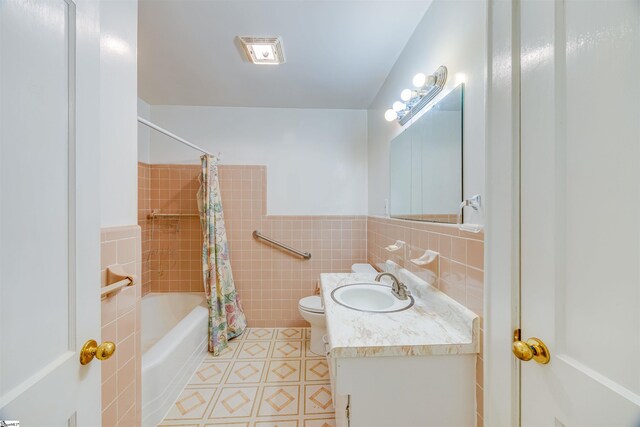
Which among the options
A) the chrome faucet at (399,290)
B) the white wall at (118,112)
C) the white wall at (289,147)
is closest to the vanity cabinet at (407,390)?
the chrome faucet at (399,290)

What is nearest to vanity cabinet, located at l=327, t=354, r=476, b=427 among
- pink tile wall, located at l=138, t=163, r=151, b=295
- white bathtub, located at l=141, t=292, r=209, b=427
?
white bathtub, located at l=141, t=292, r=209, b=427

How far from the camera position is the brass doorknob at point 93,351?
0.60 meters

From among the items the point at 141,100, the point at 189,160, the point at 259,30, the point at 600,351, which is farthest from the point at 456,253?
the point at 141,100

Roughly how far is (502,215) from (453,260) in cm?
39

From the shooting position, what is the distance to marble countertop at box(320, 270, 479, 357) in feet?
2.88

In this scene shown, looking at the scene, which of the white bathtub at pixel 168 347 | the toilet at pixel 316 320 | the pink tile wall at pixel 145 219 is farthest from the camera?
the pink tile wall at pixel 145 219

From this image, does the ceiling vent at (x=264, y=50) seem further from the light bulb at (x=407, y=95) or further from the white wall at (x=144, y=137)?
the white wall at (x=144, y=137)

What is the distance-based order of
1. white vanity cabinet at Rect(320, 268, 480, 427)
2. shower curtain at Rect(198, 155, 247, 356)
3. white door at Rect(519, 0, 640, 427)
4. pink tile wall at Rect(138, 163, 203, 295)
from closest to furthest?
white door at Rect(519, 0, 640, 427), white vanity cabinet at Rect(320, 268, 480, 427), shower curtain at Rect(198, 155, 247, 356), pink tile wall at Rect(138, 163, 203, 295)

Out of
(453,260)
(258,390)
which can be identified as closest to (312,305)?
(258,390)

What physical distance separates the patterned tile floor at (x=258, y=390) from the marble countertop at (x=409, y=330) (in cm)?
82

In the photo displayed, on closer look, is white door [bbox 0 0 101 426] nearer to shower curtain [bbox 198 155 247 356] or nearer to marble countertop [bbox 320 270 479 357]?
marble countertop [bbox 320 270 479 357]

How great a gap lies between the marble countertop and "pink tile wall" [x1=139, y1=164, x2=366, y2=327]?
54.2 inches

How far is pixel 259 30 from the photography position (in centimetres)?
148

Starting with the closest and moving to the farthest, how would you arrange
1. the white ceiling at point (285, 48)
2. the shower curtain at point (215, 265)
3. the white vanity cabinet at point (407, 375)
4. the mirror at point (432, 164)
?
the white vanity cabinet at point (407, 375) → the mirror at point (432, 164) → the white ceiling at point (285, 48) → the shower curtain at point (215, 265)
